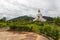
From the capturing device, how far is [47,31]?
1117 centimetres

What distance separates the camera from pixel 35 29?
12188 millimetres

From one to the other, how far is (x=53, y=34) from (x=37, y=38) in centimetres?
160

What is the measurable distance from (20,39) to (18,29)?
3.11m

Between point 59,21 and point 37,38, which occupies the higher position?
point 37,38

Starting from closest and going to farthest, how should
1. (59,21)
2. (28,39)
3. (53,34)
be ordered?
(28,39) < (53,34) < (59,21)

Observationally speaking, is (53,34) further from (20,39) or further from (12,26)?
(12,26)

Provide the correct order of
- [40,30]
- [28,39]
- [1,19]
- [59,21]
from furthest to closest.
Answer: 1. [59,21]
2. [1,19]
3. [40,30]
4. [28,39]

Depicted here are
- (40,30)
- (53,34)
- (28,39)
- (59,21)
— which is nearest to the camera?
(28,39)

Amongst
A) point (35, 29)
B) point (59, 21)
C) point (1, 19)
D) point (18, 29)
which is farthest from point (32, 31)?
point (59, 21)

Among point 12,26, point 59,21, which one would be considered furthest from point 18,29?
point 59,21

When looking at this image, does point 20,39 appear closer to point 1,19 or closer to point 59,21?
point 1,19

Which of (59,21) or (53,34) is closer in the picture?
(53,34)

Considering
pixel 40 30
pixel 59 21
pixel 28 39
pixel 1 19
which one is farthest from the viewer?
pixel 59 21

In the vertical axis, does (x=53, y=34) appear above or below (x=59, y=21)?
above
